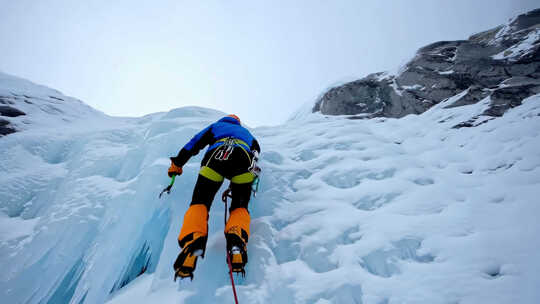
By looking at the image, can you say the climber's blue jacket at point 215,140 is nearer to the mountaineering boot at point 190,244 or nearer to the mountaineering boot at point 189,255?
the mountaineering boot at point 190,244

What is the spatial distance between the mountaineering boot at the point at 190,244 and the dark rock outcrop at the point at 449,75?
11017 millimetres

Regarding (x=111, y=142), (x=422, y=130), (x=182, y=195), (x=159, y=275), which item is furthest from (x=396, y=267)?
(x=422, y=130)

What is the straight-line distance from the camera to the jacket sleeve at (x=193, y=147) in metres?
2.48

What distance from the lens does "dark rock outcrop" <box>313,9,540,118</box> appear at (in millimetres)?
10773

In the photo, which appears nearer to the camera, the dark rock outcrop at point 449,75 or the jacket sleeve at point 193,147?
the jacket sleeve at point 193,147

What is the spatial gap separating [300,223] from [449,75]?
14475mm

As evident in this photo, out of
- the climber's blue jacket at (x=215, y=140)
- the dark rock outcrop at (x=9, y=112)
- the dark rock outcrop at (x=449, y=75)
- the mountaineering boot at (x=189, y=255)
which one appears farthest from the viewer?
the dark rock outcrop at (x=449, y=75)

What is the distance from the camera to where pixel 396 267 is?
5.65 ft

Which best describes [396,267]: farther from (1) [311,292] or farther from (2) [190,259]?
(2) [190,259]

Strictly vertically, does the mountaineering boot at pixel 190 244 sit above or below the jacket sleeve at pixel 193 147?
below

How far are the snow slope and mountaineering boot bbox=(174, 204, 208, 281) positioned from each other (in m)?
0.24

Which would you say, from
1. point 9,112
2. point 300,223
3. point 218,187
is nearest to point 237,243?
point 218,187

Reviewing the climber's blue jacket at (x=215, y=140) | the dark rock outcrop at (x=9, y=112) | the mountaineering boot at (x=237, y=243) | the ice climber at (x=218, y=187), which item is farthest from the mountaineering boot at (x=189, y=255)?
the dark rock outcrop at (x=9, y=112)

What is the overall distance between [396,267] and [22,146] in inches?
224
